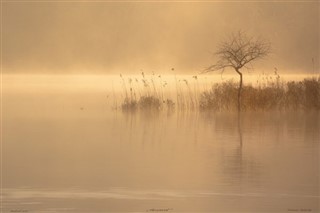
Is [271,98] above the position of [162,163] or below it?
above

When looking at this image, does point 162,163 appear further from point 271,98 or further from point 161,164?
point 271,98

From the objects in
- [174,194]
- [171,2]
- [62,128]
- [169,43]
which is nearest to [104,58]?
[169,43]

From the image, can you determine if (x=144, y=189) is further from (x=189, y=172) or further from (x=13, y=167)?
(x=13, y=167)

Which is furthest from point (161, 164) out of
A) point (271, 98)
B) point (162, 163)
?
point (271, 98)

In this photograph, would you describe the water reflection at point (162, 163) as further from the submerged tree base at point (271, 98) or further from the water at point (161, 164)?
the submerged tree base at point (271, 98)

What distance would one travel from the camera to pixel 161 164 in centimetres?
846

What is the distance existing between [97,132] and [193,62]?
226 ft

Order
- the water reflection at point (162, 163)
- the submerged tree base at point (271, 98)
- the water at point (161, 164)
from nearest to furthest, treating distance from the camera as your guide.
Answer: the water at point (161, 164)
the water reflection at point (162, 163)
the submerged tree base at point (271, 98)

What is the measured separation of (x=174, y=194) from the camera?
6855mm

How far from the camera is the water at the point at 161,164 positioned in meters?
6.54

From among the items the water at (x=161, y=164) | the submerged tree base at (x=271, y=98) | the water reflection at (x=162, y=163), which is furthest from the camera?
the submerged tree base at (x=271, y=98)

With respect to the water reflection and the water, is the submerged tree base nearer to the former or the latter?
the water

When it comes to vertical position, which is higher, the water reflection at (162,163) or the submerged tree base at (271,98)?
the submerged tree base at (271,98)

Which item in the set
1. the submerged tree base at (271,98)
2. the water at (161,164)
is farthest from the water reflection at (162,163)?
the submerged tree base at (271,98)
